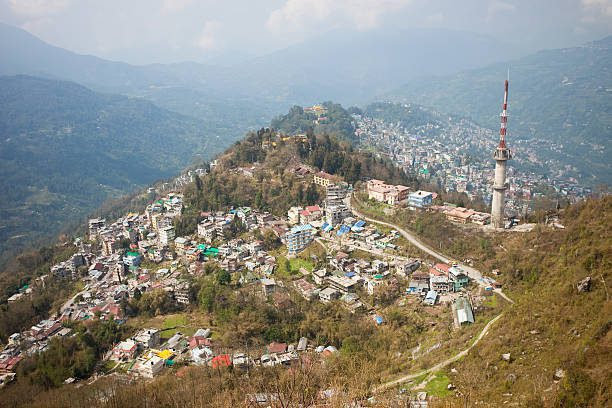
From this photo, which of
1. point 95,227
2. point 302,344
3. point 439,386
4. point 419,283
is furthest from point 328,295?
point 95,227

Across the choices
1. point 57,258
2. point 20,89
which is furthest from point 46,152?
point 57,258

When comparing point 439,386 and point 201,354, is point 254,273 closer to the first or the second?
point 201,354

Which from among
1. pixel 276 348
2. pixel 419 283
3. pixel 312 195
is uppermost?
pixel 312 195

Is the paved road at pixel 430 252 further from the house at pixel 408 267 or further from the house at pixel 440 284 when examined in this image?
Answer: the house at pixel 440 284

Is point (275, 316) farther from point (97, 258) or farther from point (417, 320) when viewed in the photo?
point (97, 258)

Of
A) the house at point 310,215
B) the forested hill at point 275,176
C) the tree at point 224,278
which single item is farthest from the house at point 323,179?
the tree at point 224,278

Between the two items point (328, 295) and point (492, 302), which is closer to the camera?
point (492, 302)
